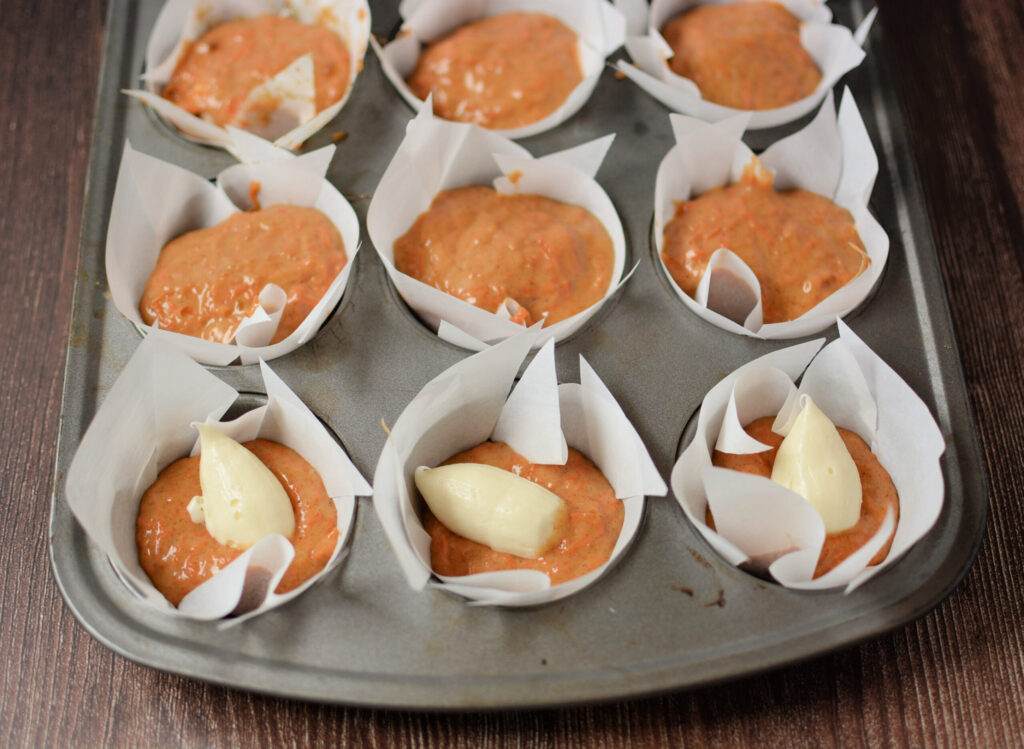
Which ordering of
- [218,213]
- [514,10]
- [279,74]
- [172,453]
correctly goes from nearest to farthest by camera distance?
[172,453] < [218,213] < [279,74] < [514,10]

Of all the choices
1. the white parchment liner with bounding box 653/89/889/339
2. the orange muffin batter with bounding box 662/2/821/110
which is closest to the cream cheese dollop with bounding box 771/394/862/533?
the white parchment liner with bounding box 653/89/889/339

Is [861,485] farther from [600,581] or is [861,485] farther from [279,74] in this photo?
[279,74]

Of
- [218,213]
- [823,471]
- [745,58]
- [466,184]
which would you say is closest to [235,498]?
[218,213]

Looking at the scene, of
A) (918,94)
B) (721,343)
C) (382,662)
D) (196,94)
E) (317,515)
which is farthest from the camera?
(918,94)

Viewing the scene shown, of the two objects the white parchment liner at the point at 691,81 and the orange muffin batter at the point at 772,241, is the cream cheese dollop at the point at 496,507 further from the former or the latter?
the white parchment liner at the point at 691,81

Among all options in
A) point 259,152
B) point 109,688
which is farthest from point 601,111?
point 109,688

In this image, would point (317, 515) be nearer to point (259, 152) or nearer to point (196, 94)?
point (259, 152)

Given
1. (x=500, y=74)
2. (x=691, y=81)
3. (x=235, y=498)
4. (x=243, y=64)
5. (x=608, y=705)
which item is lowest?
(x=608, y=705)
